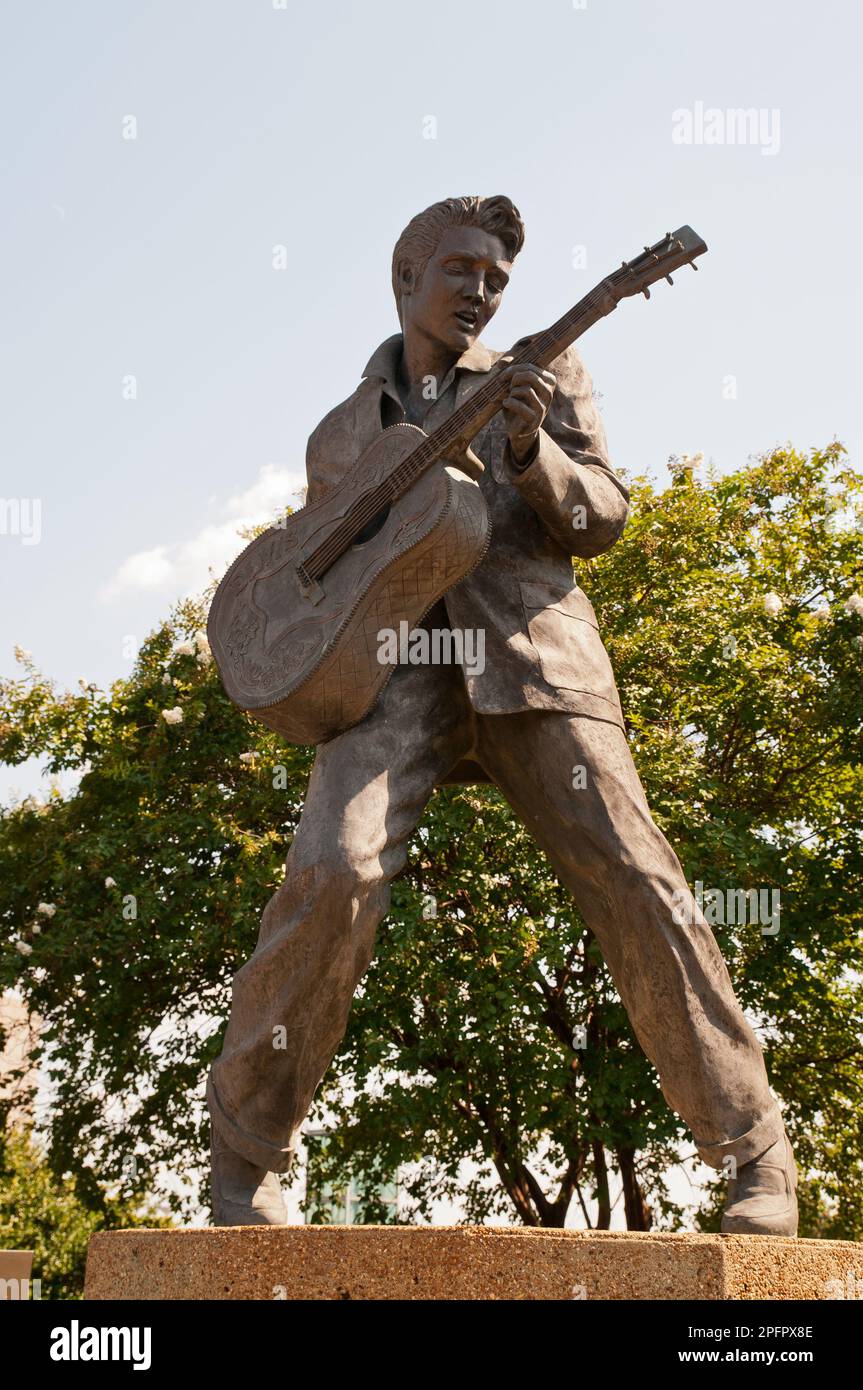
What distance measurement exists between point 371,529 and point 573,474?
586 mm

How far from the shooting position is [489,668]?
157 inches

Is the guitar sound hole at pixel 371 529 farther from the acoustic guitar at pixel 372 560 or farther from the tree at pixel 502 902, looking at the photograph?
the tree at pixel 502 902

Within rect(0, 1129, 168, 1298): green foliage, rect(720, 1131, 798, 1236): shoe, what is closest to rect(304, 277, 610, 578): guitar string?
rect(720, 1131, 798, 1236): shoe

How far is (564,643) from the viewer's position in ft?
13.3

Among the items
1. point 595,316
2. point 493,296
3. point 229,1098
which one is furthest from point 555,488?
point 229,1098

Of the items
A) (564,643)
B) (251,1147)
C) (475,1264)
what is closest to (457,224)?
(564,643)

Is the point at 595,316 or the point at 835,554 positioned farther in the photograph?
the point at 835,554

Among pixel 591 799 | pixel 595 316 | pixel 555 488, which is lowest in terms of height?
pixel 591 799

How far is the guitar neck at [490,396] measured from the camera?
3.97 metres

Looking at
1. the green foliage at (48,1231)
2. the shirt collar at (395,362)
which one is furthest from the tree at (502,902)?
the shirt collar at (395,362)
